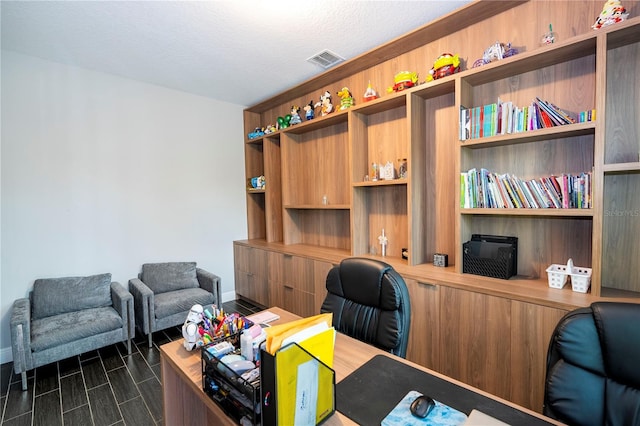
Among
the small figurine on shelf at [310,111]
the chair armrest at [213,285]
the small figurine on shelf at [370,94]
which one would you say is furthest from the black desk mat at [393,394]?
the small figurine on shelf at [310,111]

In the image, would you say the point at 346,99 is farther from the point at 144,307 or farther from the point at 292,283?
the point at 144,307

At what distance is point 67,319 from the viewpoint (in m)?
2.56

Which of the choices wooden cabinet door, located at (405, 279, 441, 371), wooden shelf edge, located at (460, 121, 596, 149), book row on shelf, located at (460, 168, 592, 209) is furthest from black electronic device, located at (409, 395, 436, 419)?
wooden shelf edge, located at (460, 121, 596, 149)

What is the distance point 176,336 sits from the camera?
10.1 ft

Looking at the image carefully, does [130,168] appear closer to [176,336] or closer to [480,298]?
[176,336]

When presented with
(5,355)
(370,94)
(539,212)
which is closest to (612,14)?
(539,212)

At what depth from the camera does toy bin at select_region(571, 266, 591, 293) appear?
1.68 meters

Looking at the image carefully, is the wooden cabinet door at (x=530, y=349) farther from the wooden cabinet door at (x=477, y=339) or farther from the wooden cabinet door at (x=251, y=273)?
the wooden cabinet door at (x=251, y=273)

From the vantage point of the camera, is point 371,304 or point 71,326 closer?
point 371,304

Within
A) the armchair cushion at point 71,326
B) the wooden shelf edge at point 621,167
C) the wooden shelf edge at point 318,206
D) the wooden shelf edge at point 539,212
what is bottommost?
the armchair cushion at point 71,326

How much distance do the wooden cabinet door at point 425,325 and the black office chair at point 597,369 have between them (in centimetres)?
109

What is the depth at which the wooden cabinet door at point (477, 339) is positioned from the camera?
1763 mm

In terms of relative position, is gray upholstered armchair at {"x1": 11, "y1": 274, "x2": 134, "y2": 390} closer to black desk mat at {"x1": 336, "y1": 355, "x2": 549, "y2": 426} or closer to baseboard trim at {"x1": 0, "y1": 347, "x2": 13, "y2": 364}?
baseboard trim at {"x1": 0, "y1": 347, "x2": 13, "y2": 364}

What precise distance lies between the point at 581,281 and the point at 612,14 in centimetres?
147
